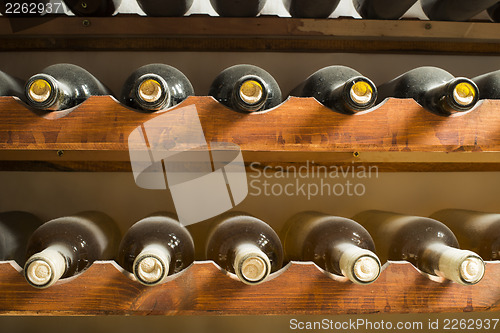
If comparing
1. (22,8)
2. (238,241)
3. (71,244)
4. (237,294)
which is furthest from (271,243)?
(22,8)

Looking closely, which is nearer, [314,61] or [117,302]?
[117,302]

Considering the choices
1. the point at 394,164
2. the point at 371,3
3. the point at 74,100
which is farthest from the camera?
the point at 394,164

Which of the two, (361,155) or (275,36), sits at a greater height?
(275,36)

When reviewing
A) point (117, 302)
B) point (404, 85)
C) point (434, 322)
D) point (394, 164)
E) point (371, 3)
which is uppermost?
point (371, 3)

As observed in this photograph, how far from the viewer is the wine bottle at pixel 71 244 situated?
1.90 feet

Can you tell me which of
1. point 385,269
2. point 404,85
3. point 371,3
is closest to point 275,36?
point 371,3

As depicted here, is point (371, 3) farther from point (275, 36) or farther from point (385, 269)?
point (385, 269)

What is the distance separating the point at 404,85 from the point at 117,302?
0.73 m

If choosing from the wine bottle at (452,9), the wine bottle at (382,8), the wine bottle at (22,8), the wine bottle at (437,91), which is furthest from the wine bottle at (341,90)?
the wine bottle at (22,8)

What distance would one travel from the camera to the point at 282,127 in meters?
0.62

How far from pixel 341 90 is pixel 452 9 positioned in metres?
0.53

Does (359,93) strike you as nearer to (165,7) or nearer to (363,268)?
(363,268)

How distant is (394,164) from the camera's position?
3.47 ft

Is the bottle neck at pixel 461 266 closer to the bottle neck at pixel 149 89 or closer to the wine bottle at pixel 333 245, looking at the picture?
the wine bottle at pixel 333 245
